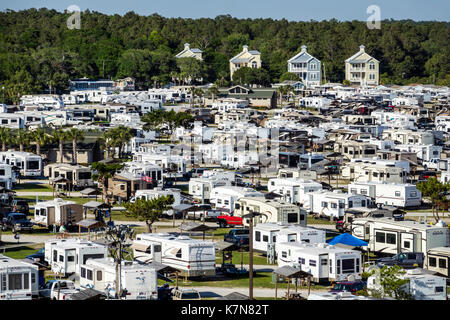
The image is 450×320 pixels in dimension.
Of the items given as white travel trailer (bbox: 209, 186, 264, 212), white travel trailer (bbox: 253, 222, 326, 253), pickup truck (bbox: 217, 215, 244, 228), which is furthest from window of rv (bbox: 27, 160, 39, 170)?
white travel trailer (bbox: 253, 222, 326, 253)

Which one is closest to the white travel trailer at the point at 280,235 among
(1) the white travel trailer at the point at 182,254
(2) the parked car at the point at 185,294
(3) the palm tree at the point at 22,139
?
(1) the white travel trailer at the point at 182,254

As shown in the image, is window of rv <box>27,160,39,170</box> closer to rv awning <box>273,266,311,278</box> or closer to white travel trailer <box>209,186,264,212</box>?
white travel trailer <box>209,186,264,212</box>

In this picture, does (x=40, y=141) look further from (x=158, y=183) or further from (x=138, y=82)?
(x=138, y=82)

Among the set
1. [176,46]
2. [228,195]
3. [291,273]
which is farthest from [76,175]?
[176,46]

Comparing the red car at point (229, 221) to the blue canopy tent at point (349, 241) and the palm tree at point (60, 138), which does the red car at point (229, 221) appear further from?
the palm tree at point (60, 138)

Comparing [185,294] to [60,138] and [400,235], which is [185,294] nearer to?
[400,235]

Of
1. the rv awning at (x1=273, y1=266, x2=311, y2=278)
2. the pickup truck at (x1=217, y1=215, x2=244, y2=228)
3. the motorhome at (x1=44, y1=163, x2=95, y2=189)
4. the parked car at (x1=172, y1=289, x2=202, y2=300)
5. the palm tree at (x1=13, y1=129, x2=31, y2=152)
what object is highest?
the palm tree at (x1=13, y1=129, x2=31, y2=152)

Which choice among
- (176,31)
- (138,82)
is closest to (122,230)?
(138,82)
